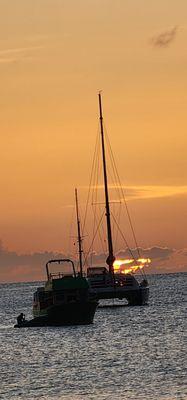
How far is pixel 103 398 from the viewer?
198 feet

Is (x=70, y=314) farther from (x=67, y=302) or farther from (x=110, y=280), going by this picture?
(x=110, y=280)

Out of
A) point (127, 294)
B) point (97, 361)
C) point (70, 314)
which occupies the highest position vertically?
point (127, 294)

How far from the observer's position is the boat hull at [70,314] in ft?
352

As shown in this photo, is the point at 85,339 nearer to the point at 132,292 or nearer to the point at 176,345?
the point at 176,345

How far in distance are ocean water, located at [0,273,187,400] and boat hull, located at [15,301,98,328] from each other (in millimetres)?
719

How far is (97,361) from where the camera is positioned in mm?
80125

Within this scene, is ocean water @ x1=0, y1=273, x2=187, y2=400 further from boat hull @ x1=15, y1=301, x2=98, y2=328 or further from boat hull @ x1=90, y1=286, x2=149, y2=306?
boat hull @ x1=90, y1=286, x2=149, y2=306

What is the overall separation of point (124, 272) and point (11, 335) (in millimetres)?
31160

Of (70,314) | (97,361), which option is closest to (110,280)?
(70,314)

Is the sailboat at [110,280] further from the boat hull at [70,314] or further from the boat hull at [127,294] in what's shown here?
the boat hull at [70,314]

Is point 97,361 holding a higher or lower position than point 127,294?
lower

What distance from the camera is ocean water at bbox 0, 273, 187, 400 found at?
207 feet

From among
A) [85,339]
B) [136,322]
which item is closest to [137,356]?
[85,339]

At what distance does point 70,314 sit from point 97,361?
28161 mm
